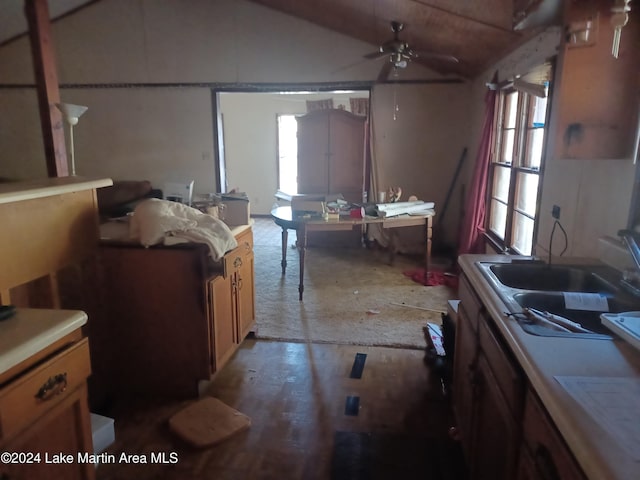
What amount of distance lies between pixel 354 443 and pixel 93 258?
1.58 m

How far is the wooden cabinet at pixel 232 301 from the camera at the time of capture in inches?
99.7

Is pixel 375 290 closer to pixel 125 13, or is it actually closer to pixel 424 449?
pixel 424 449

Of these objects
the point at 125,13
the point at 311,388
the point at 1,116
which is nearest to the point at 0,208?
the point at 311,388

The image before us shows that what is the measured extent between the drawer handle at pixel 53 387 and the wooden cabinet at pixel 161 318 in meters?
1.06

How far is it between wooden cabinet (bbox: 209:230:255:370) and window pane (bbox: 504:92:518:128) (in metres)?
2.61

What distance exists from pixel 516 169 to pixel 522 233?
20.7 inches

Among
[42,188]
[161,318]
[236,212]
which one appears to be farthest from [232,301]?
[42,188]

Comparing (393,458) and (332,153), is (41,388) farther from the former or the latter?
(332,153)

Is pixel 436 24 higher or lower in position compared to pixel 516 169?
higher

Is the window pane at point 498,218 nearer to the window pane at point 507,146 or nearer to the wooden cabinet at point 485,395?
the window pane at point 507,146

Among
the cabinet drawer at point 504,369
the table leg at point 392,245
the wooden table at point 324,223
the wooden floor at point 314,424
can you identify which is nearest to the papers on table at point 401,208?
the wooden table at point 324,223

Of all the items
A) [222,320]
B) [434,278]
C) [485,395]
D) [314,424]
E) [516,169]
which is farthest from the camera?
[434,278]

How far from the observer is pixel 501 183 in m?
4.31

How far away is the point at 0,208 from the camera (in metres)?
1.71
